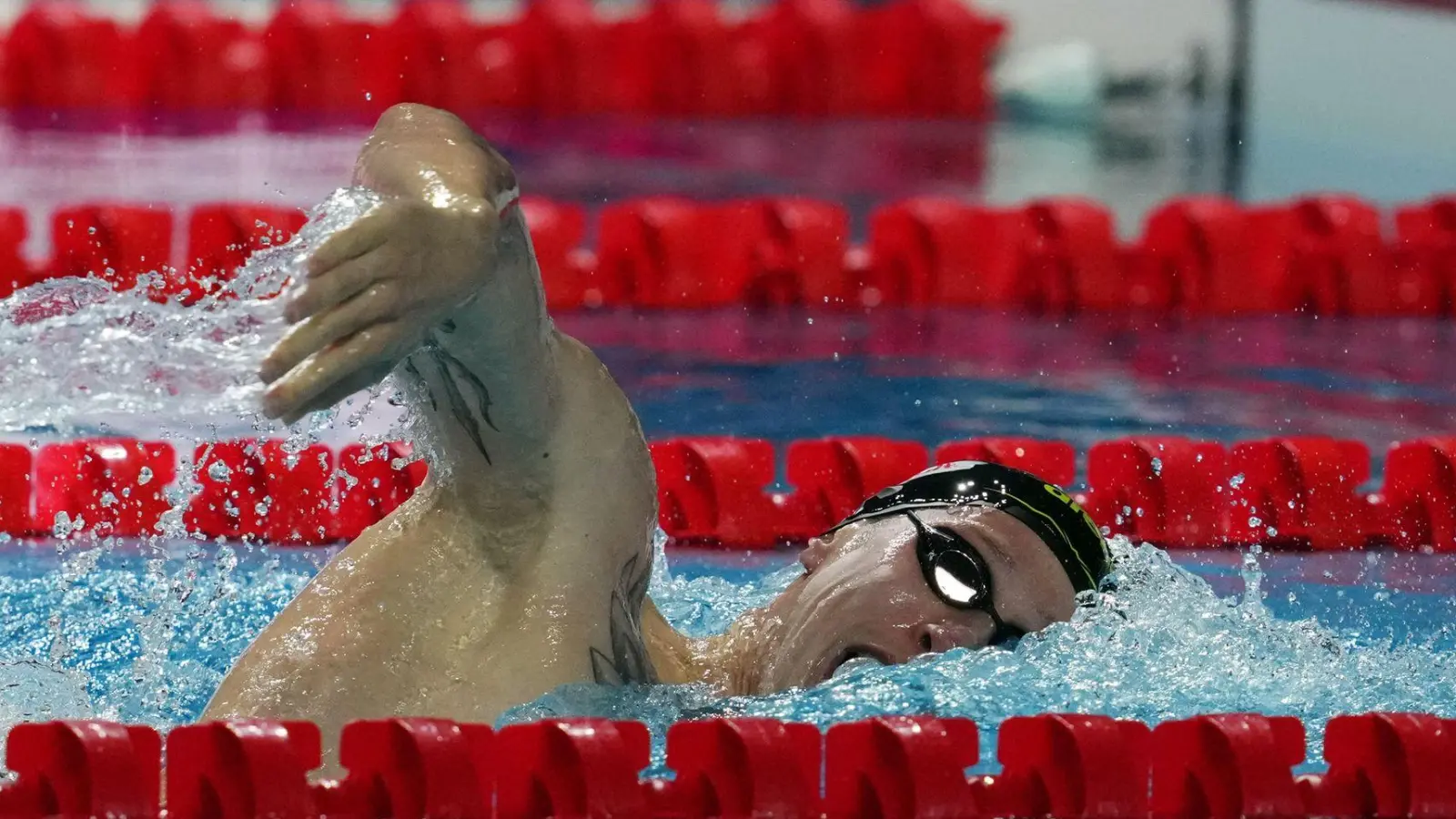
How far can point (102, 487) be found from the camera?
3.72 meters

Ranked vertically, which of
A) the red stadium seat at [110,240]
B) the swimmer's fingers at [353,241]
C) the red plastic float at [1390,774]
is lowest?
the red plastic float at [1390,774]

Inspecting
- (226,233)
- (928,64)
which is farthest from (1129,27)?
(226,233)

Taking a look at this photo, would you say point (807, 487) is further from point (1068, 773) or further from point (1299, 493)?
point (1068, 773)

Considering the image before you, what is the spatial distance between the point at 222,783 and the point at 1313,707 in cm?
156

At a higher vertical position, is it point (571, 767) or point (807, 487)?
point (807, 487)

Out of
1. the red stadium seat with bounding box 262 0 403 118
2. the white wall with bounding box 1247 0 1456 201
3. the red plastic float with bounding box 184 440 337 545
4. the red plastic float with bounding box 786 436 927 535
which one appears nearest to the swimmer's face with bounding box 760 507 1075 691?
the red plastic float with bounding box 786 436 927 535

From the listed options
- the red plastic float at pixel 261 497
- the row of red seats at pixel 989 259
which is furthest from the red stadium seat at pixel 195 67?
the red plastic float at pixel 261 497

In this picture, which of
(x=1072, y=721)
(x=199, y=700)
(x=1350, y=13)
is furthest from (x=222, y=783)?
(x=1350, y=13)

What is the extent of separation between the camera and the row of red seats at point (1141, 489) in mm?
3887

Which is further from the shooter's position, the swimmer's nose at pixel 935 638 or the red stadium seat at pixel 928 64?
the red stadium seat at pixel 928 64

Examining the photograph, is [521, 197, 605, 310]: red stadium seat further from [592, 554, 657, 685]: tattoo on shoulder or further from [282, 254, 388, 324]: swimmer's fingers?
[282, 254, 388, 324]: swimmer's fingers

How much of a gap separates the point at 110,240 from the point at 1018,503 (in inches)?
145

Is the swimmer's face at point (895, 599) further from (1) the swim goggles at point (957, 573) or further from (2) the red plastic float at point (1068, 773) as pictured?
(2) the red plastic float at point (1068, 773)

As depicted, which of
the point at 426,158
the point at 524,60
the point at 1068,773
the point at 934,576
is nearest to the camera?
the point at 426,158
